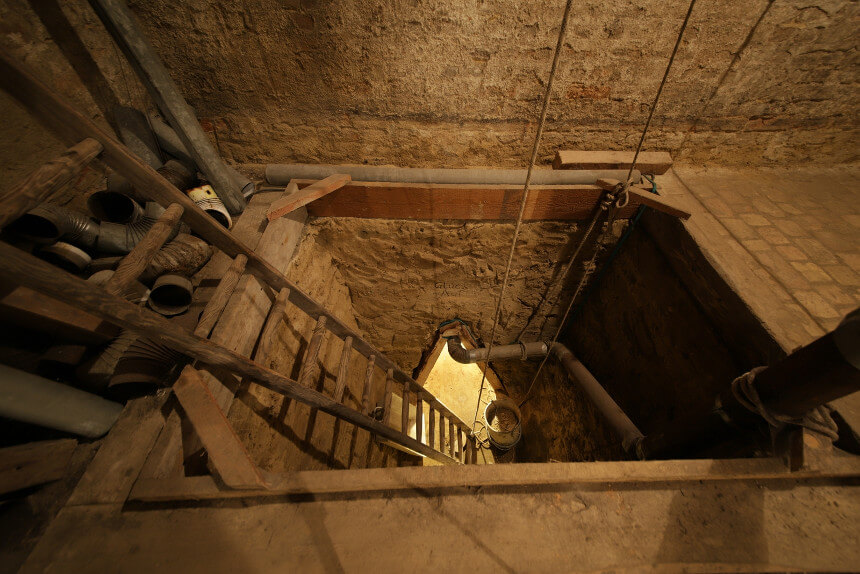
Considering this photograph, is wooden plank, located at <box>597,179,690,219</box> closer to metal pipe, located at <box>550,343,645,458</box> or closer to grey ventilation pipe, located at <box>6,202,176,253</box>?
metal pipe, located at <box>550,343,645,458</box>

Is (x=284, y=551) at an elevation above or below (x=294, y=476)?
below

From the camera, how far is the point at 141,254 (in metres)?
1.27

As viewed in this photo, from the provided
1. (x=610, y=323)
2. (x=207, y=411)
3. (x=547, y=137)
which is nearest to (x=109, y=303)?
(x=207, y=411)

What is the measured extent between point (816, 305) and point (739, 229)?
2.38 ft

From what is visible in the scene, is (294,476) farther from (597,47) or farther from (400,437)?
(597,47)

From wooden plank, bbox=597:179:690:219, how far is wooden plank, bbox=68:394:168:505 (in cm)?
339

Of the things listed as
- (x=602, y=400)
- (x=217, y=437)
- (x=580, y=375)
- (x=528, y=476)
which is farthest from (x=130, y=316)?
(x=580, y=375)

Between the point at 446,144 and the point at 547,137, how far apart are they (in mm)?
935

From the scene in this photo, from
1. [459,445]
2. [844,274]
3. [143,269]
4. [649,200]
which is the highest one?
[649,200]

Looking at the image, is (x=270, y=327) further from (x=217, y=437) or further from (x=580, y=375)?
(x=580, y=375)

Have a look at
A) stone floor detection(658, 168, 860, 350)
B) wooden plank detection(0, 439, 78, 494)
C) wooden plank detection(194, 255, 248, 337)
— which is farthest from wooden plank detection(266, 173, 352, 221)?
stone floor detection(658, 168, 860, 350)

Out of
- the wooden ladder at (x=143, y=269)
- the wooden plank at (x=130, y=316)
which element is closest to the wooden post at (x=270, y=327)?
the wooden ladder at (x=143, y=269)

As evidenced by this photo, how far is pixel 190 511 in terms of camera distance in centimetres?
132

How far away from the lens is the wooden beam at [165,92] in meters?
2.01
